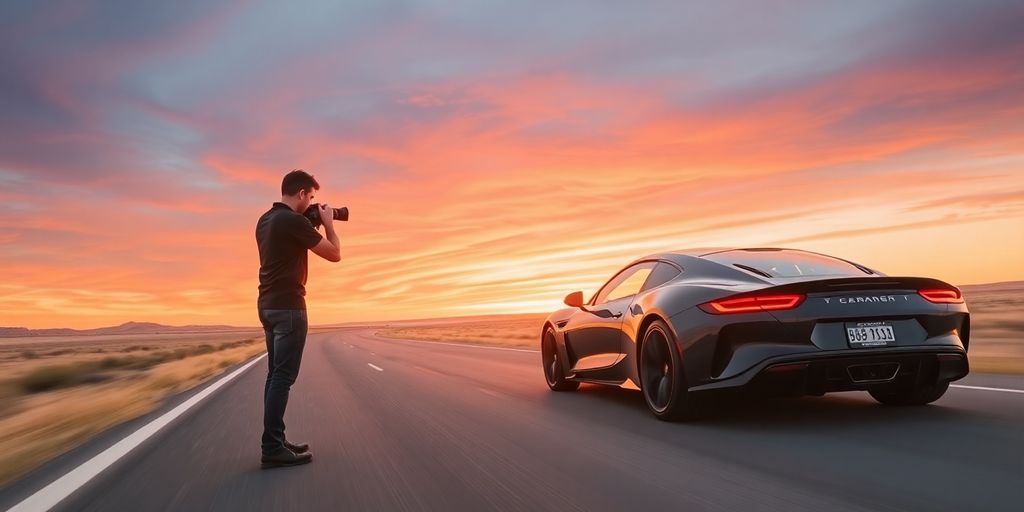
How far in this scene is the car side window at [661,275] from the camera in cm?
649

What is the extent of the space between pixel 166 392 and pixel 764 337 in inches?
443

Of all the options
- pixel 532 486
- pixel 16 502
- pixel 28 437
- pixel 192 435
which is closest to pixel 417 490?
pixel 532 486

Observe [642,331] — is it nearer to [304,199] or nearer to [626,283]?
[626,283]

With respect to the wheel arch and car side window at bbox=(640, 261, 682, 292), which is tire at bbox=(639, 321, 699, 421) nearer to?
the wheel arch

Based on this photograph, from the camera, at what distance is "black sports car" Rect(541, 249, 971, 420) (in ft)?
16.8

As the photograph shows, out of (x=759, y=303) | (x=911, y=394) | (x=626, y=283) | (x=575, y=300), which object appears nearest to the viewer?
(x=759, y=303)

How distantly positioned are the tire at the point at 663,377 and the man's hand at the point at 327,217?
2.73m

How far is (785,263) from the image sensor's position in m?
6.19

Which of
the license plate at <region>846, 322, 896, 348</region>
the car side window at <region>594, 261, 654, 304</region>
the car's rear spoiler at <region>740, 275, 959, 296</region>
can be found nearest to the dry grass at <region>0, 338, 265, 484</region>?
the car side window at <region>594, 261, 654, 304</region>

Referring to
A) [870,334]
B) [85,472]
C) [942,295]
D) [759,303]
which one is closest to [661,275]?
[759,303]

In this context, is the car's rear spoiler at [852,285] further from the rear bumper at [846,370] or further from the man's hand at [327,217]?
the man's hand at [327,217]

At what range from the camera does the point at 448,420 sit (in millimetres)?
6820

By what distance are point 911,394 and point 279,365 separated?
16.4 ft

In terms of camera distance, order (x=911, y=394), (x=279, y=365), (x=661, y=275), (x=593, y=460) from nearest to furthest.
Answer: (x=593, y=460), (x=279, y=365), (x=911, y=394), (x=661, y=275)
